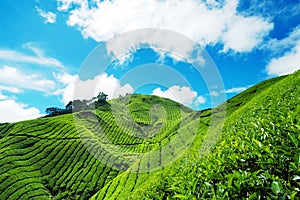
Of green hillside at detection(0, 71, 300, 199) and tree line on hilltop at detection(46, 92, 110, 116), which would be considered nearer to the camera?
green hillside at detection(0, 71, 300, 199)

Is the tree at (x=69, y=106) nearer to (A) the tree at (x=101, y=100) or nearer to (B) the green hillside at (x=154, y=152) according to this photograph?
(A) the tree at (x=101, y=100)

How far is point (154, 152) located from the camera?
164ft

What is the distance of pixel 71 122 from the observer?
4412 inches

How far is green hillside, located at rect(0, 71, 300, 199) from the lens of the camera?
3367 mm

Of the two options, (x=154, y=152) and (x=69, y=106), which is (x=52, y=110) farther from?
(x=154, y=152)

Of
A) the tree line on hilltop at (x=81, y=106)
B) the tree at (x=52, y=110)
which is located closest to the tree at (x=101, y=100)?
the tree line on hilltop at (x=81, y=106)

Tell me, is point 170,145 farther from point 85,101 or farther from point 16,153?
point 85,101

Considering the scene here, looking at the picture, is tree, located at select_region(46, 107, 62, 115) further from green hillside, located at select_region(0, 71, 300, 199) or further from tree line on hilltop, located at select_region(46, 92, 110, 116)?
green hillside, located at select_region(0, 71, 300, 199)

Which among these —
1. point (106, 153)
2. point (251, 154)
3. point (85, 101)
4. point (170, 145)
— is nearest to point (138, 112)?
point (85, 101)

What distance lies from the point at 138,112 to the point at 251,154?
166 metres

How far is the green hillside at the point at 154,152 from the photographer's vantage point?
3367 mm

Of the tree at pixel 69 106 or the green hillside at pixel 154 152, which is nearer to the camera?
the green hillside at pixel 154 152

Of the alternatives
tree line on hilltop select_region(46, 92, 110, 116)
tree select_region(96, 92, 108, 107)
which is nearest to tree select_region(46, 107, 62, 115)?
tree line on hilltop select_region(46, 92, 110, 116)

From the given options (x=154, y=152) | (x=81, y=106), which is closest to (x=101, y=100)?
(x=81, y=106)
